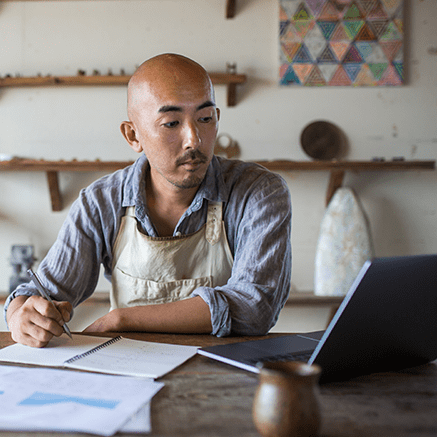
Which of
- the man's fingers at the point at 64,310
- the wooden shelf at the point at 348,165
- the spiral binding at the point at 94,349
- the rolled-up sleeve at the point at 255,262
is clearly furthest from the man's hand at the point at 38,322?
the wooden shelf at the point at 348,165

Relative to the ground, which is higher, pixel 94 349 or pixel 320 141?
pixel 320 141

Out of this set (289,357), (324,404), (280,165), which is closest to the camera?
(324,404)

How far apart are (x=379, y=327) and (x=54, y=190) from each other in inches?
92.3

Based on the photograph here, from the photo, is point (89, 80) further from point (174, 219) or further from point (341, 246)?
point (341, 246)

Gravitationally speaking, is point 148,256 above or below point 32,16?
below

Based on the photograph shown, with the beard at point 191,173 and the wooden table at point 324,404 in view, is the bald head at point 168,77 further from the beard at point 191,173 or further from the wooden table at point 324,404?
the wooden table at point 324,404

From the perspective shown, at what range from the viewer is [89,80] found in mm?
2660

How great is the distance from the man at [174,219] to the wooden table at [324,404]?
0.45m

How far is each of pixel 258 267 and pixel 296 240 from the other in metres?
1.60

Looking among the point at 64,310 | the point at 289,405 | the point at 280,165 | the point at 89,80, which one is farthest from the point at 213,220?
the point at 89,80

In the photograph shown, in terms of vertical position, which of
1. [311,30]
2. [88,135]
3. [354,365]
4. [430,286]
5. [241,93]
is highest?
[311,30]

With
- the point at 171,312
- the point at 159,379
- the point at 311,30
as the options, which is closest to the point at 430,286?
the point at 159,379

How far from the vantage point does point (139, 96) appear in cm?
142

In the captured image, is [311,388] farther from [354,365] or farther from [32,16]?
[32,16]
